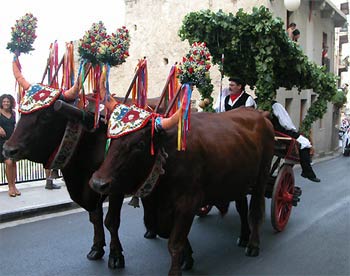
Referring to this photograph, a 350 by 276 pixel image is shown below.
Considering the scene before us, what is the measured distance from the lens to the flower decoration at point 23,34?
14.6 ft

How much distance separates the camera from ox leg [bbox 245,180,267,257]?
5.00 metres

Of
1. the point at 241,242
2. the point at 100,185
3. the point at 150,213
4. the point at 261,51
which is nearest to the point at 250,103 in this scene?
the point at 261,51

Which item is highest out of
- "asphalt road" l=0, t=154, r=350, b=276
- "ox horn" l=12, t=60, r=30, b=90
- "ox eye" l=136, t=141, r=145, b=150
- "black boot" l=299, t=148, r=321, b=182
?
"ox horn" l=12, t=60, r=30, b=90

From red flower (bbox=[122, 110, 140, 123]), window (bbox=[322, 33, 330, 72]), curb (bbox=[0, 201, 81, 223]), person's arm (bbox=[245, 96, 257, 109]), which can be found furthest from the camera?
window (bbox=[322, 33, 330, 72])

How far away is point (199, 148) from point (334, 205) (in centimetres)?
489

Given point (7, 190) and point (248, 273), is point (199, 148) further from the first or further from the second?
point (7, 190)

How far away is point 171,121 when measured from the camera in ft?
11.0

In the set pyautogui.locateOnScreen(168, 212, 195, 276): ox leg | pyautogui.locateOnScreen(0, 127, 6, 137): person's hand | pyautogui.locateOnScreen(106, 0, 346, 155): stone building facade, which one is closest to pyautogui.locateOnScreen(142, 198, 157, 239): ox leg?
pyautogui.locateOnScreen(168, 212, 195, 276): ox leg

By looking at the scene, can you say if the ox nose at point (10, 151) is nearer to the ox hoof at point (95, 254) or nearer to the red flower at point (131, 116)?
the red flower at point (131, 116)

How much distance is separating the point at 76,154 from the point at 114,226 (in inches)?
33.1

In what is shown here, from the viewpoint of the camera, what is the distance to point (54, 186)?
336 inches

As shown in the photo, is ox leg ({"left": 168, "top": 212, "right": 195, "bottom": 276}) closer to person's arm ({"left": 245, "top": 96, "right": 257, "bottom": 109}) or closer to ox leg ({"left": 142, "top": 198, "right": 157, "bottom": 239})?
ox leg ({"left": 142, "top": 198, "right": 157, "bottom": 239})

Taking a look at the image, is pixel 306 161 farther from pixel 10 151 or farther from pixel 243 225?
pixel 10 151

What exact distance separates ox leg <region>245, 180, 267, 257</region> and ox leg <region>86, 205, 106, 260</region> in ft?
5.64
